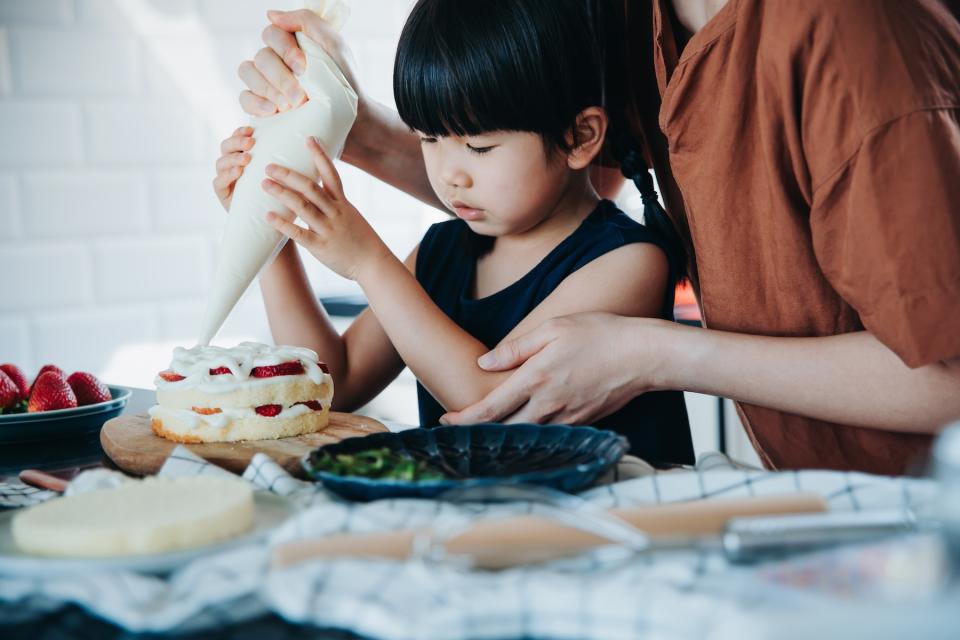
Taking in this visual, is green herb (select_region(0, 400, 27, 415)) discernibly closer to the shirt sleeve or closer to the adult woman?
the adult woman

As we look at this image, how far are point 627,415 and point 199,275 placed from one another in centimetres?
143

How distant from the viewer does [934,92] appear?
894 mm

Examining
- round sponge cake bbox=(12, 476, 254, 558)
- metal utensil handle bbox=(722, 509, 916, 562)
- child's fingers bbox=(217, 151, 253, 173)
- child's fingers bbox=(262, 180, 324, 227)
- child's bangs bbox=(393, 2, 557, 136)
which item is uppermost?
child's bangs bbox=(393, 2, 557, 136)

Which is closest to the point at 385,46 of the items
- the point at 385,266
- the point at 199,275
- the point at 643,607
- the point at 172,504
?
the point at 199,275

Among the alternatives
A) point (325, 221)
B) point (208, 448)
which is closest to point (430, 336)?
point (325, 221)

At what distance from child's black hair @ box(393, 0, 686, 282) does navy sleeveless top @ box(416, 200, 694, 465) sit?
141 millimetres

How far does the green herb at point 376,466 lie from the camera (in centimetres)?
75

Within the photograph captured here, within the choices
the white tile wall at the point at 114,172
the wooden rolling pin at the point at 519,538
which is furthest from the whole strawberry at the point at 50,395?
the white tile wall at the point at 114,172

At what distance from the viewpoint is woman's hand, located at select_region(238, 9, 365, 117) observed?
1.23 meters

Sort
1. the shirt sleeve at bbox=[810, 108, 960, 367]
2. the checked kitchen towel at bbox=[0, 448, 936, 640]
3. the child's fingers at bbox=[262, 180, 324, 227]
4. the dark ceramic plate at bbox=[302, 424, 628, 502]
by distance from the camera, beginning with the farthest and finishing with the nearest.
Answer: the child's fingers at bbox=[262, 180, 324, 227], the shirt sleeve at bbox=[810, 108, 960, 367], the dark ceramic plate at bbox=[302, 424, 628, 502], the checked kitchen towel at bbox=[0, 448, 936, 640]

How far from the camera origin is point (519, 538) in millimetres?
573

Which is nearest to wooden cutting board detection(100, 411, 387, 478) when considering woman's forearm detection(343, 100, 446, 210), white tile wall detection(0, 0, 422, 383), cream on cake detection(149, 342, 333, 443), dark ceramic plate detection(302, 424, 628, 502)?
cream on cake detection(149, 342, 333, 443)

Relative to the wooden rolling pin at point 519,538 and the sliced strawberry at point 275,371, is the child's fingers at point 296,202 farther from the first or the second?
the wooden rolling pin at point 519,538

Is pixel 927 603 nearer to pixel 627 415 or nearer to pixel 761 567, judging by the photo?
pixel 761 567
